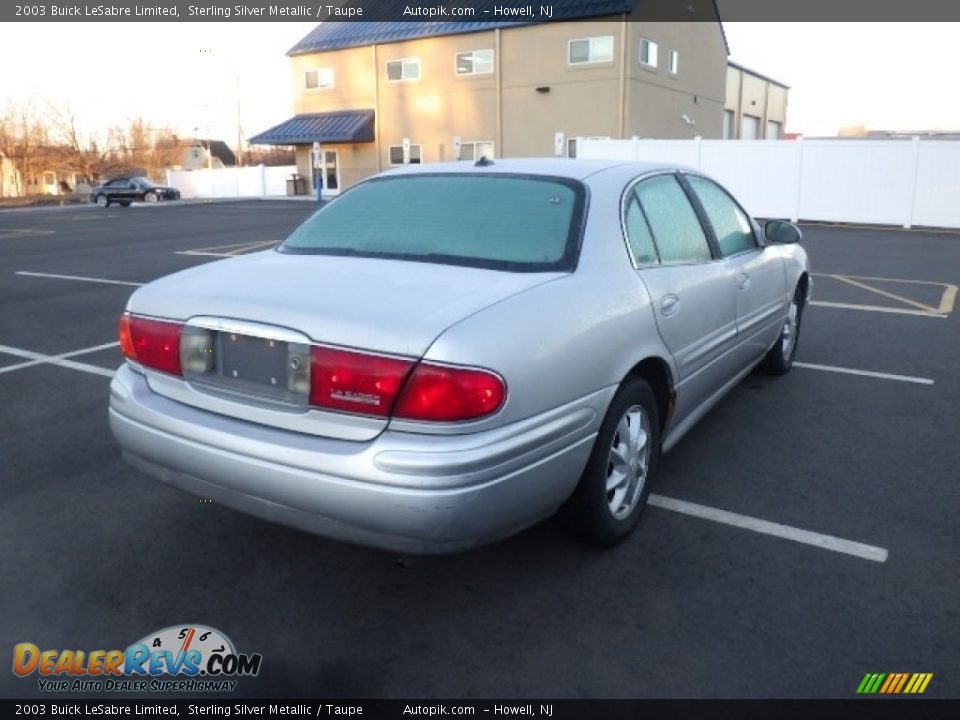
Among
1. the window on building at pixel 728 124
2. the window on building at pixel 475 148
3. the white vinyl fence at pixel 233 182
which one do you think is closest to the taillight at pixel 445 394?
the window on building at pixel 475 148

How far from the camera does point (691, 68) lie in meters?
34.9

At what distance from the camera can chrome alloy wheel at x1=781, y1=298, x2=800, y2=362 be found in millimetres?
5965

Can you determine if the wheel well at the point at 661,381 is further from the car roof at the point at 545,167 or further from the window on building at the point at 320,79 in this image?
the window on building at the point at 320,79

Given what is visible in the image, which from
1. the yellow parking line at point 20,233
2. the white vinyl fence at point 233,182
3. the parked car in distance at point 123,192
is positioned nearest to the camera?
the yellow parking line at point 20,233

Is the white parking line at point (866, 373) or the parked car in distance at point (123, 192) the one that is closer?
the white parking line at point (866, 373)

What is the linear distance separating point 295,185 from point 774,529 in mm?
41533

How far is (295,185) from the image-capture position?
139 ft

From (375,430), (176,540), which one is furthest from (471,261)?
(176,540)

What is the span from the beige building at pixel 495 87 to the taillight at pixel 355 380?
28.9 metres

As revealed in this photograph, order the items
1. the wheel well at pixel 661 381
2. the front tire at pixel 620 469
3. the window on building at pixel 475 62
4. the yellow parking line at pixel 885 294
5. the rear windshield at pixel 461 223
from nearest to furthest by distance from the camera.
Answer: the front tire at pixel 620 469 → the rear windshield at pixel 461 223 → the wheel well at pixel 661 381 → the yellow parking line at pixel 885 294 → the window on building at pixel 475 62

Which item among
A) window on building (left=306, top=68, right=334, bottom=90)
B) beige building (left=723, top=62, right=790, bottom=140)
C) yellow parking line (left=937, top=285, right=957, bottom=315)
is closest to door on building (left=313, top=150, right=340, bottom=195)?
window on building (left=306, top=68, right=334, bottom=90)

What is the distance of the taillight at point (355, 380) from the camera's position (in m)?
2.55

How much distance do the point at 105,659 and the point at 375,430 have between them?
1.20 metres

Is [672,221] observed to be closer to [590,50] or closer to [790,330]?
[790,330]
